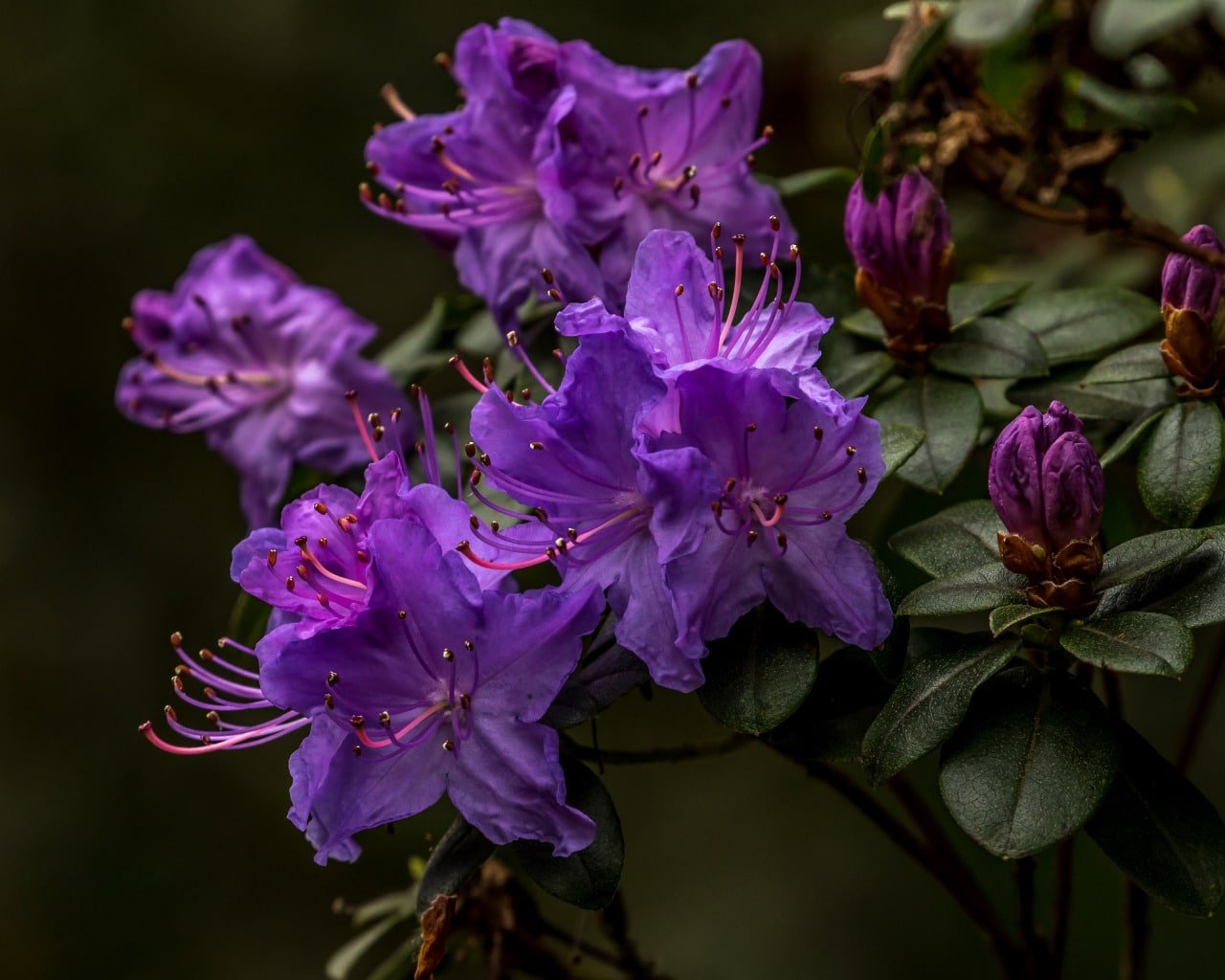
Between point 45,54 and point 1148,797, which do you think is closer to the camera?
point 1148,797

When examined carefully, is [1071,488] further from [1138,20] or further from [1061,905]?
[1138,20]

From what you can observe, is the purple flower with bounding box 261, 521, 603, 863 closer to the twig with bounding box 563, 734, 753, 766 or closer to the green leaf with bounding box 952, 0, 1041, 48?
the twig with bounding box 563, 734, 753, 766

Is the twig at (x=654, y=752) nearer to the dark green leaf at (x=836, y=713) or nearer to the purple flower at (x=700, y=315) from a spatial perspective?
the dark green leaf at (x=836, y=713)

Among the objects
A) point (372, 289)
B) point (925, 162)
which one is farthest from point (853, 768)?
point (925, 162)

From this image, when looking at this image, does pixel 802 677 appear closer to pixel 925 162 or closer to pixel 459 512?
pixel 459 512

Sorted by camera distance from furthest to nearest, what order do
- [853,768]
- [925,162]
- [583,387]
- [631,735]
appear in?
[631,735]
[853,768]
[925,162]
[583,387]

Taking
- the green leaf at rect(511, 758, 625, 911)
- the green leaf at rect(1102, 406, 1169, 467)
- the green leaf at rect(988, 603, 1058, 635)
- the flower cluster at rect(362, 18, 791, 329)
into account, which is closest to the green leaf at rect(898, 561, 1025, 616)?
the green leaf at rect(988, 603, 1058, 635)

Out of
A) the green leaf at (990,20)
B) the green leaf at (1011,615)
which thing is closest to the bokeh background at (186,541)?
the green leaf at (990,20)
